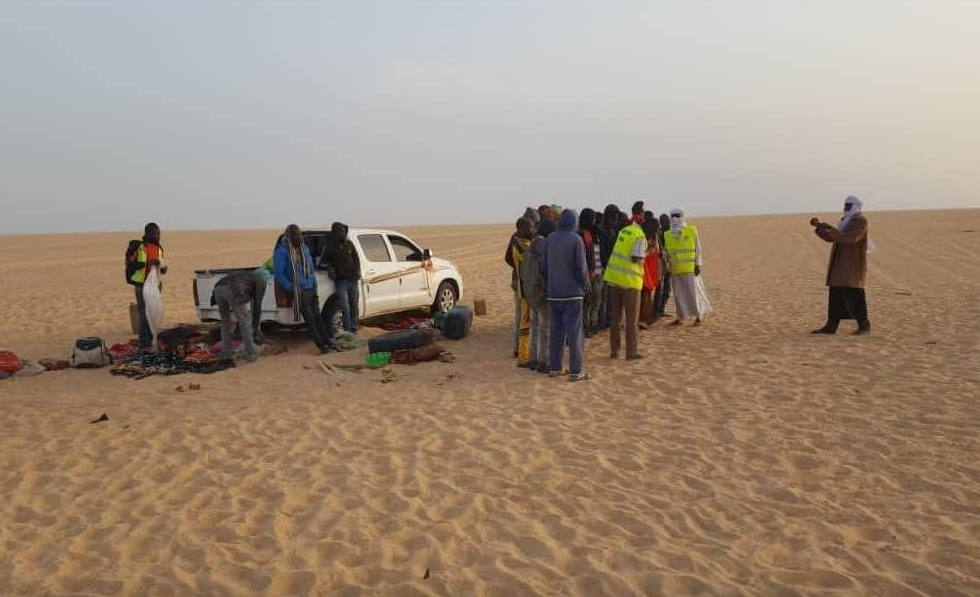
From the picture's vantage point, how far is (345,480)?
18.2 feet

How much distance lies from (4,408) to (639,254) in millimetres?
7138

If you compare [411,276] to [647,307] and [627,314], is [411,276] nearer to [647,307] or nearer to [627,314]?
[647,307]

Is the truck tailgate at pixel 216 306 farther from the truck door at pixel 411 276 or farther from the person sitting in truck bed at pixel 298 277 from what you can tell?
the truck door at pixel 411 276

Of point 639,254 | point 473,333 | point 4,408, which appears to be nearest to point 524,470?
point 639,254

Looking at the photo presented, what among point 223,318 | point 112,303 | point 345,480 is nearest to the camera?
point 345,480

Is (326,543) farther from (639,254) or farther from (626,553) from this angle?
(639,254)

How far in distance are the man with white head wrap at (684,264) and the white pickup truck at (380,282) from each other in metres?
3.85

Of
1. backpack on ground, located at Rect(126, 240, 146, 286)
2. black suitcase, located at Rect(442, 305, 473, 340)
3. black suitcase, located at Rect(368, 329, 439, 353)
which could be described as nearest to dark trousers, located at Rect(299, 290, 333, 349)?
black suitcase, located at Rect(368, 329, 439, 353)

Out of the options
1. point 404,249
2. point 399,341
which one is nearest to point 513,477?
point 399,341

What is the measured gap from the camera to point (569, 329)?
8633 mm

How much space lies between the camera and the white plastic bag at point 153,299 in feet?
33.1

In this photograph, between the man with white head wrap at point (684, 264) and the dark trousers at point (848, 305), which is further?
the man with white head wrap at point (684, 264)

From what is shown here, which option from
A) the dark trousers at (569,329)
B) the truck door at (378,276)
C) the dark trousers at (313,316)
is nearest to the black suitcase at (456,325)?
→ the truck door at (378,276)

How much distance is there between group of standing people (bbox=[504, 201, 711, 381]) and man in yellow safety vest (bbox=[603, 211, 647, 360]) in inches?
0.5
